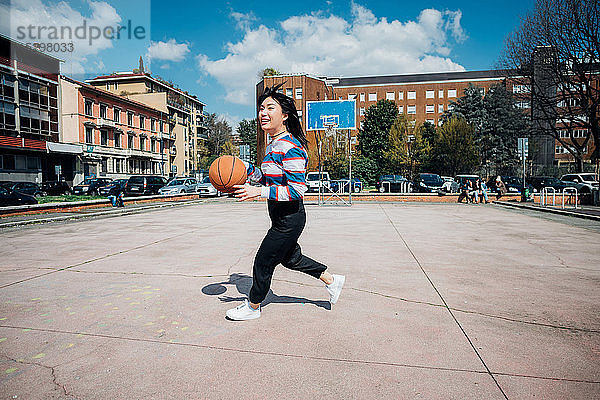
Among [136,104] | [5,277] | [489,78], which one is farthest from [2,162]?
[489,78]

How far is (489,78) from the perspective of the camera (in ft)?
232

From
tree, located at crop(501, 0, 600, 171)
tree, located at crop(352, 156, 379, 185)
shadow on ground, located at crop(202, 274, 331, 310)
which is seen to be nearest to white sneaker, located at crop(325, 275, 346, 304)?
shadow on ground, located at crop(202, 274, 331, 310)

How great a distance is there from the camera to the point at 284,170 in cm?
349

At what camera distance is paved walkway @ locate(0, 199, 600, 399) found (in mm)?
2600

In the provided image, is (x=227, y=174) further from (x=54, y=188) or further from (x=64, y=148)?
(x=64, y=148)

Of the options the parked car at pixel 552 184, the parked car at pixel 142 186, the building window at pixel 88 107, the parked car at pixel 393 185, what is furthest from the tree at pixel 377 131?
the building window at pixel 88 107

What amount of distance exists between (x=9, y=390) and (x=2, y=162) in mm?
44601

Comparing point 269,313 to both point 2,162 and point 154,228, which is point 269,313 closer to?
point 154,228

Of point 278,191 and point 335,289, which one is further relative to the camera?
point 335,289

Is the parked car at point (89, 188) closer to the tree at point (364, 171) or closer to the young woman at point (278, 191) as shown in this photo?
the tree at point (364, 171)

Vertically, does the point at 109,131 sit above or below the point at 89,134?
above

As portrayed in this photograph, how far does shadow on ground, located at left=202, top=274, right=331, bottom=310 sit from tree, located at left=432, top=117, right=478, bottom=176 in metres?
48.2

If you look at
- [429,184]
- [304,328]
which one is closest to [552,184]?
[429,184]

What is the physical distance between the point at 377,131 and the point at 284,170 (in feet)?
179
